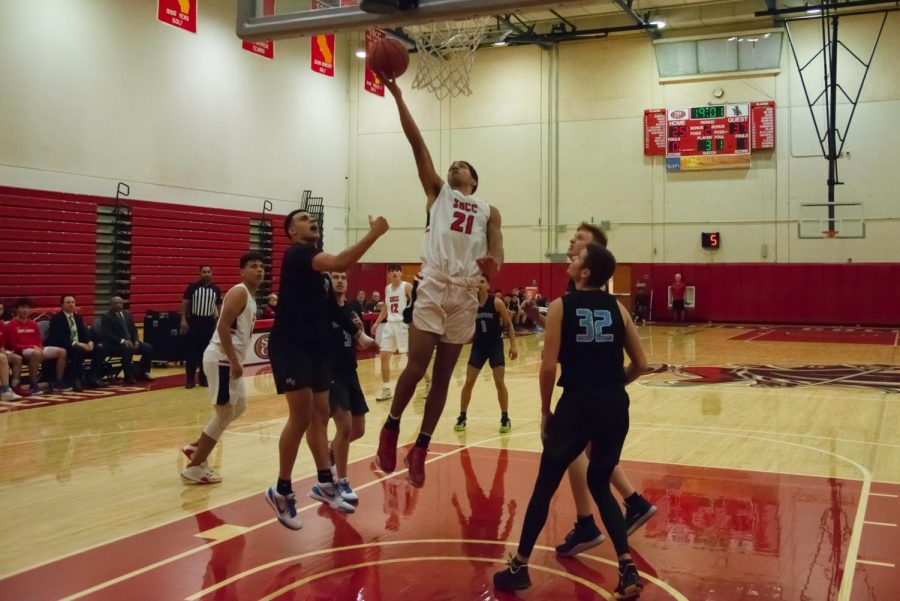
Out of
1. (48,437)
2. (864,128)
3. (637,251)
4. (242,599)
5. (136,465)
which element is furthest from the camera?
(637,251)

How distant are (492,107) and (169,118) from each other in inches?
458

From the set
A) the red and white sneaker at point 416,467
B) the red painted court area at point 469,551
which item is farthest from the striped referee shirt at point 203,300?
the red and white sneaker at point 416,467

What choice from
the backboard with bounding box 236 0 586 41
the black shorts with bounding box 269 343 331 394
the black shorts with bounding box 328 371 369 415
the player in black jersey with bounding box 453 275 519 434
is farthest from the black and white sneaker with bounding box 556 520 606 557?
the player in black jersey with bounding box 453 275 519 434

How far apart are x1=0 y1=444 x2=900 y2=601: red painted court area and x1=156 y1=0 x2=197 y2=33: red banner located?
13.1 m

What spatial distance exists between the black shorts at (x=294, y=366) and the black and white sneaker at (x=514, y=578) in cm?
171

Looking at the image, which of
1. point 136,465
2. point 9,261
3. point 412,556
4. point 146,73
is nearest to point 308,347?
point 412,556

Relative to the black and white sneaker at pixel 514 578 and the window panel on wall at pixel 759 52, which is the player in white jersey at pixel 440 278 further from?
the window panel on wall at pixel 759 52

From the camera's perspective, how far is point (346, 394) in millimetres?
6316

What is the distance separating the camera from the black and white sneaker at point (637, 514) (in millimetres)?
5160

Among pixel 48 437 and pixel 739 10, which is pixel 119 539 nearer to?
pixel 48 437

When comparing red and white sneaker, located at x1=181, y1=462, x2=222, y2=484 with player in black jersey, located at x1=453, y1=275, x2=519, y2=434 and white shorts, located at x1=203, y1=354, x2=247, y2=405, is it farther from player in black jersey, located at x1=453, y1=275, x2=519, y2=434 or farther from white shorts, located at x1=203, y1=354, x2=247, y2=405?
player in black jersey, located at x1=453, y1=275, x2=519, y2=434

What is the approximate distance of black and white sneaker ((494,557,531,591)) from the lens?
4341mm

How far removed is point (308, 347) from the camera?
5273 mm

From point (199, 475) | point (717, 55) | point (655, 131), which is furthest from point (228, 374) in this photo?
point (717, 55)
